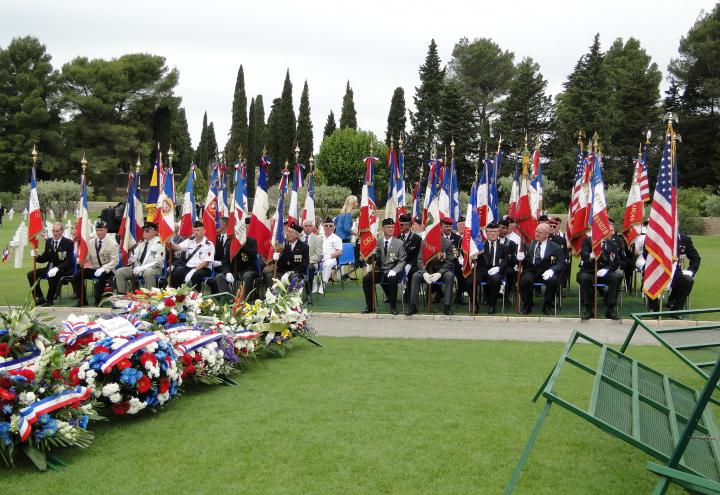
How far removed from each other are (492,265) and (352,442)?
846 centimetres

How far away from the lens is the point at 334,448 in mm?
5023

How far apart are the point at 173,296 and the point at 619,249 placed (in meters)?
9.66

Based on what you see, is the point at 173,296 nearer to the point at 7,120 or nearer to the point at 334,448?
the point at 334,448

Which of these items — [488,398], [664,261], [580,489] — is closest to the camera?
[580,489]

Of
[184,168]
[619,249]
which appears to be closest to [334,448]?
[619,249]

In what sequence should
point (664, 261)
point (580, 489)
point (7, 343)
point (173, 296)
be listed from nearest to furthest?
point (580, 489)
point (7, 343)
point (173, 296)
point (664, 261)

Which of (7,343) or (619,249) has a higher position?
(619,249)

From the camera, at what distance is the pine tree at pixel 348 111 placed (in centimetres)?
7056

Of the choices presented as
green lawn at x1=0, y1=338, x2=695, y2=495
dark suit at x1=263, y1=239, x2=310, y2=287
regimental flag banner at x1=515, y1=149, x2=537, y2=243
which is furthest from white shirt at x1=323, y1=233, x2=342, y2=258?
green lawn at x1=0, y1=338, x2=695, y2=495

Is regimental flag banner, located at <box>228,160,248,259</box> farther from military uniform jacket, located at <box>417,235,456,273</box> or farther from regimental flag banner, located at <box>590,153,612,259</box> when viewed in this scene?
regimental flag banner, located at <box>590,153,612,259</box>

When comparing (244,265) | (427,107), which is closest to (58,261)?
(244,265)

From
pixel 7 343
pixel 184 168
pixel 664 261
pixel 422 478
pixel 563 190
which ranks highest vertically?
pixel 184 168

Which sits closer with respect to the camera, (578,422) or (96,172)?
(578,422)

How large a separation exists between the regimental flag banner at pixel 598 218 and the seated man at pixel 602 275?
0.94 feet
